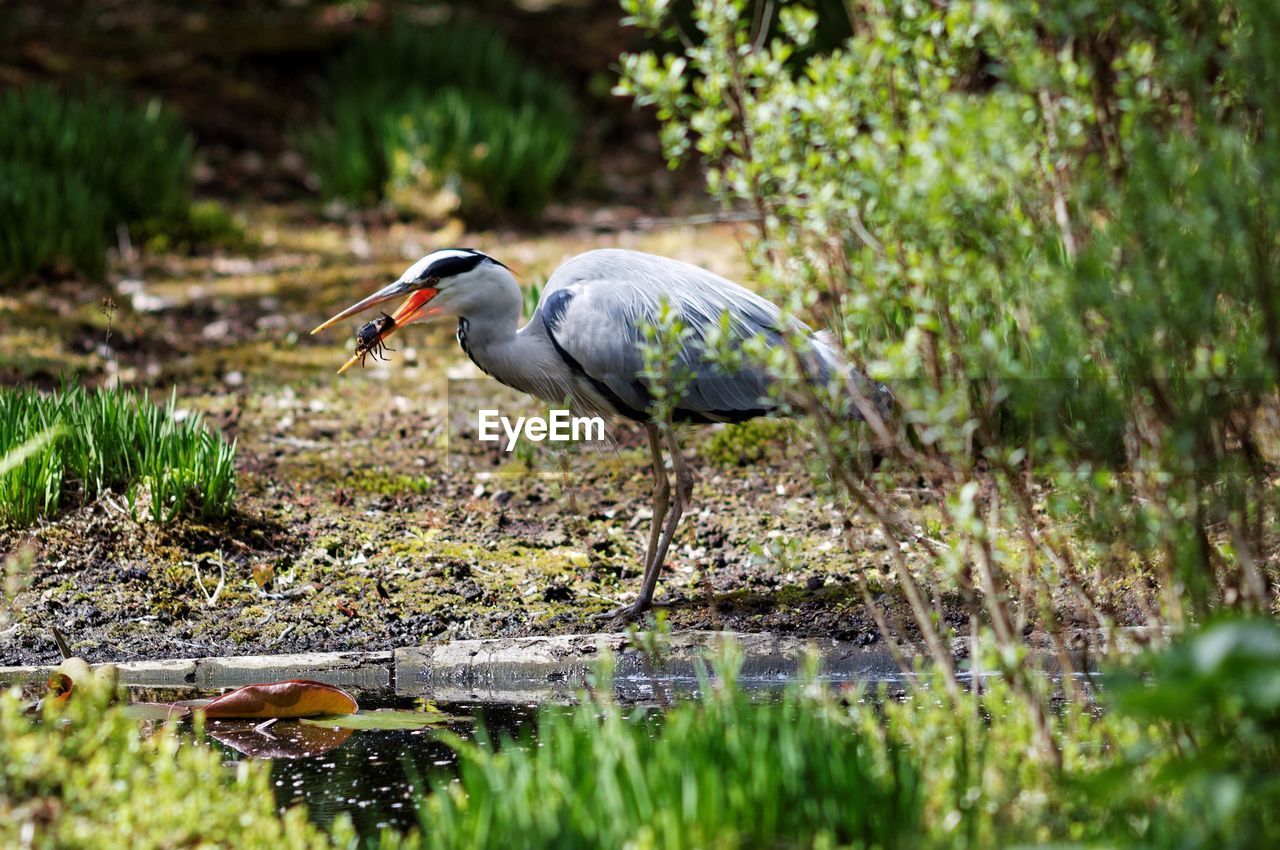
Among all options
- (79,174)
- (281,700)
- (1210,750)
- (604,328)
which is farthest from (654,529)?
(79,174)

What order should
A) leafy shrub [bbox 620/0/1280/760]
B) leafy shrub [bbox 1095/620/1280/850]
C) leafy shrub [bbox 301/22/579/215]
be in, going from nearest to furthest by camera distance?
leafy shrub [bbox 1095/620/1280/850] → leafy shrub [bbox 620/0/1280/760] → leafy shrub [bbox 301/22/579/215]

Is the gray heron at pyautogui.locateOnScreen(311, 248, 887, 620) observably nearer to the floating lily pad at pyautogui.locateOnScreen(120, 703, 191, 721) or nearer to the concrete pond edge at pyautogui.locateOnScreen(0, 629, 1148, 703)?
the concrete pond edge at pyautogui.locateOnScreen(0, 629, 1148, 703)

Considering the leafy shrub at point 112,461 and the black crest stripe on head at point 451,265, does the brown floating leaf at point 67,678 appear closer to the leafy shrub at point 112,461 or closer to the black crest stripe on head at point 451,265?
the leafy shrub at point 112,461

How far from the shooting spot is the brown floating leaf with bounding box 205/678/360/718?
3.68 meters

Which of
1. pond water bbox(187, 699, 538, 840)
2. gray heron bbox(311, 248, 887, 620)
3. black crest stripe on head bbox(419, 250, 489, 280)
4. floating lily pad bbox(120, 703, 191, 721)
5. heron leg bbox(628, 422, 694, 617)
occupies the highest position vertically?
black crest stripe on head bbox(419, 250, 489, 280)

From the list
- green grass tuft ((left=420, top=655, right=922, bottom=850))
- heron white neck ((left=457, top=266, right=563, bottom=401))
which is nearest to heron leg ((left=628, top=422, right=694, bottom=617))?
heron white neck ((left=457, top=266, right=563, bottom=401))

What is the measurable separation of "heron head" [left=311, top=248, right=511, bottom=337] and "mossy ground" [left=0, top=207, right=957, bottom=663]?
816mm

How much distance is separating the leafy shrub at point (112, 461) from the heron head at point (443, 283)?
1.95 feet

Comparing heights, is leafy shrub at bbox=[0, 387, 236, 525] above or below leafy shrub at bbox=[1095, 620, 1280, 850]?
above

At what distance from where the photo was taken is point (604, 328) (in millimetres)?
4480

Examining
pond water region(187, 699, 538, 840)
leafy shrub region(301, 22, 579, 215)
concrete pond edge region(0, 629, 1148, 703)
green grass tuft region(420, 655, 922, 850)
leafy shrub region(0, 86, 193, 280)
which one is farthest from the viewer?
leafy shrub region(301, 22, 579, 215)

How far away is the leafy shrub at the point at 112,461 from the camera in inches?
181

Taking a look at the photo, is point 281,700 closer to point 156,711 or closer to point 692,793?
point 156,711

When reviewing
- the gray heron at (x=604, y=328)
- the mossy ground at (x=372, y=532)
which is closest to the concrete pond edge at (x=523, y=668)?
the mossy ground at (x=372, y=532)
